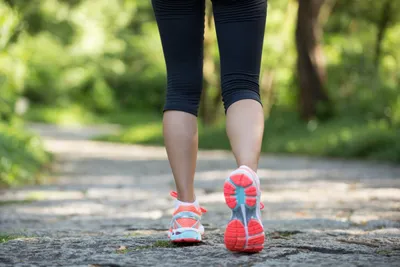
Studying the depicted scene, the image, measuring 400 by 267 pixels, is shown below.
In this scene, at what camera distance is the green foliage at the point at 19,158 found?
645 cm

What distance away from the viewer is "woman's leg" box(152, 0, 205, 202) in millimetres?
2858

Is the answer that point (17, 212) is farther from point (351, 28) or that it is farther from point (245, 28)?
point (351, 28)

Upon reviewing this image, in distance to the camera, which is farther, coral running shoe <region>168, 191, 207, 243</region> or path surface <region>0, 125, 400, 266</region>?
coral running shoe <region>168, 191, 207, 243</region>

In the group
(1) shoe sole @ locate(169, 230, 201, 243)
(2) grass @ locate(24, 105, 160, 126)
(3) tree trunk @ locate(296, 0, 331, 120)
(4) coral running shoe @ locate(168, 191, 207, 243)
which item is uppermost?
(2) grass @ locate(24, 105, 160, 126)

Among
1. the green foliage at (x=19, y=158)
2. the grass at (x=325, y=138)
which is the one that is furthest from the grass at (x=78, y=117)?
the green foliage at (x=19, y=158)

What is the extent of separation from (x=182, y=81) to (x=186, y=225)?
556 millimetres

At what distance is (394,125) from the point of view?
11.0 meters

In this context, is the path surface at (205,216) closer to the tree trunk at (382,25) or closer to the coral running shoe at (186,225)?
the coral running shoe at (186,225)

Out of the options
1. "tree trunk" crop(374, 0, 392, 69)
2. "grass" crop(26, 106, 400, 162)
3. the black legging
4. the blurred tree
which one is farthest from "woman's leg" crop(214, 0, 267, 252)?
"tree trunk" crop(374, 0, 392, 69)

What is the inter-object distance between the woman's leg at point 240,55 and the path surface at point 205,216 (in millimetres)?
480

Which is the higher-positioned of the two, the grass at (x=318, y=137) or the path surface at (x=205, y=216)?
the grass at (x=318, y=137)

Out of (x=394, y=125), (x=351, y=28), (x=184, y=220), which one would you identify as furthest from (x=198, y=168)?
(x=351, y=28)

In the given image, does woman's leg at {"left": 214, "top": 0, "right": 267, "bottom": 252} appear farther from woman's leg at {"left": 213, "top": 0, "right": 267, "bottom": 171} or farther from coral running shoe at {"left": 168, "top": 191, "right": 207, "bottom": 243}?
coral running shoe at {"left": 168, "top": 191, "right": 207, "bottom": 243}

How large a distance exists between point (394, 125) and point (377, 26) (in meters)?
7.82
